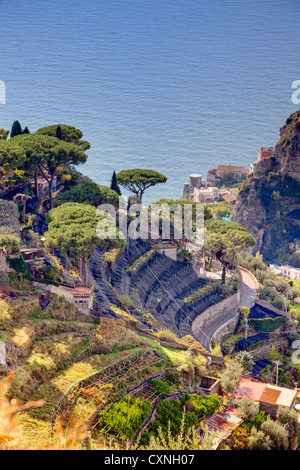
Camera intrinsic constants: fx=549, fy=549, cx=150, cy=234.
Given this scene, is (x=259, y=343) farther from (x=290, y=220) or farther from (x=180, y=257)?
(x=290, y=220)

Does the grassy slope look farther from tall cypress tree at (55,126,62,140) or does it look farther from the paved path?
tall cypress tree at (55,126,62,140)

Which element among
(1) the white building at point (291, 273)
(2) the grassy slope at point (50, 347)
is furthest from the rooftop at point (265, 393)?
(1) the white building at point (291, 273)

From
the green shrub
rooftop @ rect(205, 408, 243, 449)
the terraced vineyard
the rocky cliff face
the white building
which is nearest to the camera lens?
the green shrub

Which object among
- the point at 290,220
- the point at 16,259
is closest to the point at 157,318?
the point at 16,259

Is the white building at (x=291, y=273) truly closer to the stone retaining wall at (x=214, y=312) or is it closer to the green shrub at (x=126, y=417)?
the stone retaining wall at (x=214, y=312)

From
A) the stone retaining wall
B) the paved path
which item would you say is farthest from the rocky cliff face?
the stone retaining wall

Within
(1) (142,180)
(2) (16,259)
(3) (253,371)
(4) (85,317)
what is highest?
(1) (142,180)

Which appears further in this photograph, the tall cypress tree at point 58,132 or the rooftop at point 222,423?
the tall cypress tree at point 58,132
